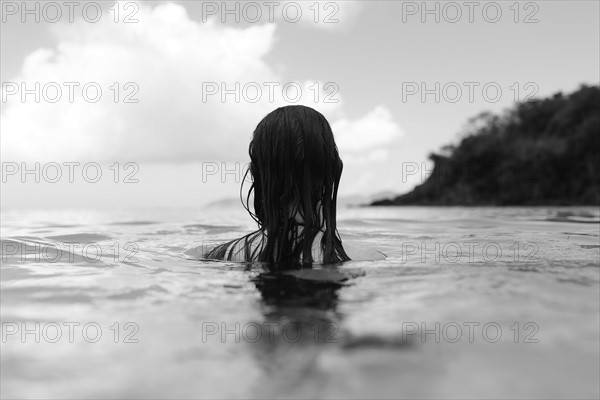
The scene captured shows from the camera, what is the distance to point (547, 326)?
2.38 metres

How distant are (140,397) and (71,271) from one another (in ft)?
8.42

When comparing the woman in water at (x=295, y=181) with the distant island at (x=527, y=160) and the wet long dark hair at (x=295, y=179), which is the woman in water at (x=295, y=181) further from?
the distant island at (x=527, y=160)

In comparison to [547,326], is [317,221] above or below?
above

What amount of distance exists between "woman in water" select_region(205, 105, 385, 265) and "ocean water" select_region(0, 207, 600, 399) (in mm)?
228

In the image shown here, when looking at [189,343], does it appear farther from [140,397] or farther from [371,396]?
[371,396]

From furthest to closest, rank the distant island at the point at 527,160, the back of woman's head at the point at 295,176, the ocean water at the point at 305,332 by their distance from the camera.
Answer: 1. the distant island at the point at 527,160
2. the back of woman's head at the point at 295,176
3. the ocean water at the point at 305,332

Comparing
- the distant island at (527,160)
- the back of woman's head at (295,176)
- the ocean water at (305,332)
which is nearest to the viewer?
the ocean water at (305,332)

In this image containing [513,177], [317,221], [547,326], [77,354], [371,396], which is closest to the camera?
[371,396]

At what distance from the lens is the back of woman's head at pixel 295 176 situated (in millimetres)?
3520

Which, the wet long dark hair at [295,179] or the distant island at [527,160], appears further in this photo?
the distant island at [527,160]

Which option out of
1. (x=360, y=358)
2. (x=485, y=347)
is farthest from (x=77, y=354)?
(x=485, y=347)

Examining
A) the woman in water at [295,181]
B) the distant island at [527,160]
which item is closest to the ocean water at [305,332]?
the woman in water at [295,181]

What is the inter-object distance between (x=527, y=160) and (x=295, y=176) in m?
60.6

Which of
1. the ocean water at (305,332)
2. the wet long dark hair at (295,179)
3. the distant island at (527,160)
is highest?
the distant island at (527,160)
